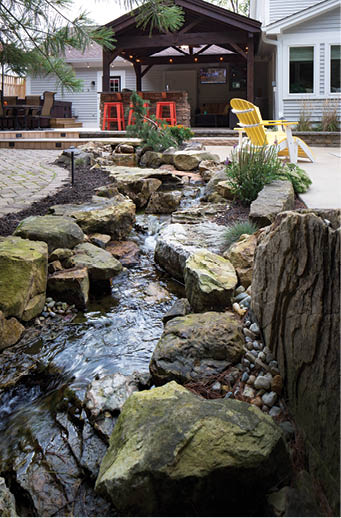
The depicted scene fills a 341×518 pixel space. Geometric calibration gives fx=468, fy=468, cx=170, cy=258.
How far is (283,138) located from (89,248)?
4.31 metres

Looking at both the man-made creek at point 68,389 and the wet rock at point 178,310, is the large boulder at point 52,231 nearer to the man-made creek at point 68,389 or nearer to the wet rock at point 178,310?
the man-made creek at point 68,389

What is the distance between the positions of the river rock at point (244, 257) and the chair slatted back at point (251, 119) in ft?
11.8

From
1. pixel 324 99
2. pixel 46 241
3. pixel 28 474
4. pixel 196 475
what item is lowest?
pixel 28 474

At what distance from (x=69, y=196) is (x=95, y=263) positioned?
2128 millimetres

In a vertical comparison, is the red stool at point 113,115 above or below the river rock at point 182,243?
above

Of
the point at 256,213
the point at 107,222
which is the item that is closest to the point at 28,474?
the point at 256,213

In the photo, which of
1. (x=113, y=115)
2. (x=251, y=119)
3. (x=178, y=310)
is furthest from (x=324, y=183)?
(x=113, y=115)

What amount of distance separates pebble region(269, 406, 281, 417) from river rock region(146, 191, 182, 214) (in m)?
4.24

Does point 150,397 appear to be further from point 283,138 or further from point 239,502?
point 283,138

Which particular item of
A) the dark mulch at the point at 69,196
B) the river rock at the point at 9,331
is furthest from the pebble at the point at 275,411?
the dark mulch at the point at 69,196

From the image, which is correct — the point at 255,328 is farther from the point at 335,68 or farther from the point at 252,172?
the point at 335,68

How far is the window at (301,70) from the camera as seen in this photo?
1301 cm

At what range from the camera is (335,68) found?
42.3 ft

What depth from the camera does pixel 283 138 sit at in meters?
7.29
